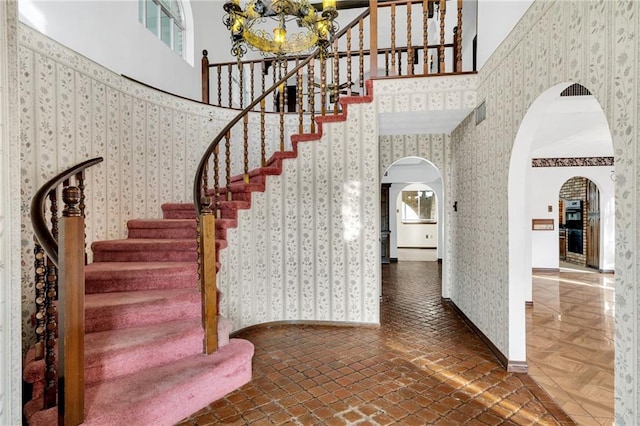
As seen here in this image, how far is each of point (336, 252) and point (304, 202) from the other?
75 cm

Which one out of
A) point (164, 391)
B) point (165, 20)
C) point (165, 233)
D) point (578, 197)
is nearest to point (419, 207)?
point (578, 197)

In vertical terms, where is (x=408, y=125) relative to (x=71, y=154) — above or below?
above

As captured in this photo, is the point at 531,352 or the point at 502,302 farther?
the point at 531,352

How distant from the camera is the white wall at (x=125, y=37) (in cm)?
288

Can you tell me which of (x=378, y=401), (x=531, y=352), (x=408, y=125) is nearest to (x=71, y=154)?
(x=378, y=401)

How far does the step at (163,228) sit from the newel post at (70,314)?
1.72 metres

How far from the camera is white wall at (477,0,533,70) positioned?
→ 105 inches

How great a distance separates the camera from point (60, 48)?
9.37ft

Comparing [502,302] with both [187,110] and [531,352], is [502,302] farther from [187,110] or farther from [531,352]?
[187,110]

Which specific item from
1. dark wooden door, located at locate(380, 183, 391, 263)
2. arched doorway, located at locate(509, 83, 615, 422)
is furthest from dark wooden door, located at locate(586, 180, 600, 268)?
dark wooden door, located at locate(380, 183, 391, 263)

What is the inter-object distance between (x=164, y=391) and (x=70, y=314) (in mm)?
763

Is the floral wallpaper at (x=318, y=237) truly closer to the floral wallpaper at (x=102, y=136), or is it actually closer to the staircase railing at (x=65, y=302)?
the floral wallpaper at (x=102, y=136)

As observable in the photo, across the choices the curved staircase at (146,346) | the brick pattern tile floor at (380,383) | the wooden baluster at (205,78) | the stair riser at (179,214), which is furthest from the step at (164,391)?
the wooden baluster at (205,78)

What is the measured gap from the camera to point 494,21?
10.3ft
